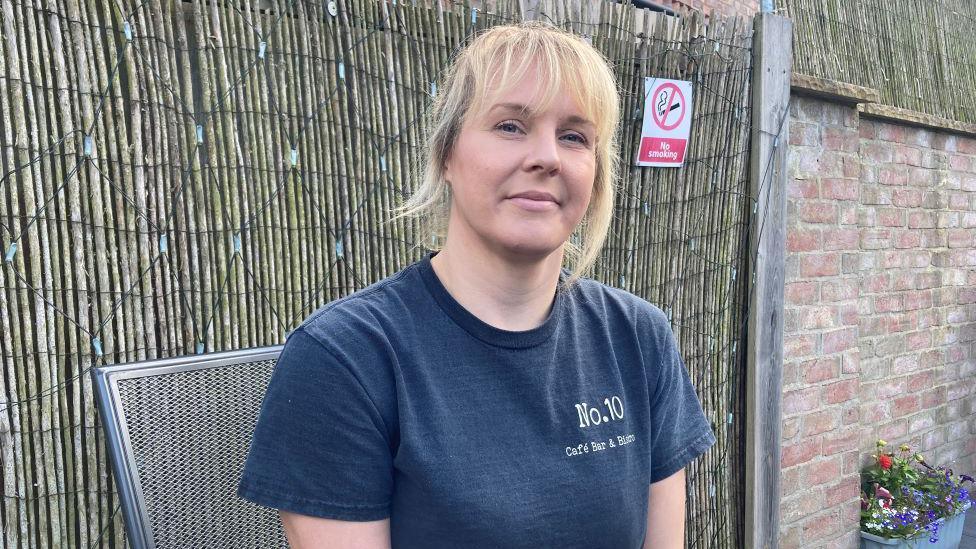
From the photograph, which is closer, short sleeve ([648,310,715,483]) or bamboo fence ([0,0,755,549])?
short sleeve ([648,310,715,483])

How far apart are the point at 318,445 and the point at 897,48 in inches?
225

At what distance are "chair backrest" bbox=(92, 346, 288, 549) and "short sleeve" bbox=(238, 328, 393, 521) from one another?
263 millimetres

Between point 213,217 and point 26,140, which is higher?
point 26,140

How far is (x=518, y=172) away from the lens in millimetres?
1522

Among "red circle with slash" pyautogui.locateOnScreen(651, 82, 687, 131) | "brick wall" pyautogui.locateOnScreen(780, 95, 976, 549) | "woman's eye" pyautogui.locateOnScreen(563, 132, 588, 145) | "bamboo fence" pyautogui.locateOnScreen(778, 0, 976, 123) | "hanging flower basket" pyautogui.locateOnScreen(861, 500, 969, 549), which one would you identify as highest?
"bamboo fence" pyautogui.locateOnScreen(778, 0, 976, 123)

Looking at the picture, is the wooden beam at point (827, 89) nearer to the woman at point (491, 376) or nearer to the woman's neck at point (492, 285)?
the woman at point (491, 376)

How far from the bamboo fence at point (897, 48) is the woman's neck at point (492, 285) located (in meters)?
3.83

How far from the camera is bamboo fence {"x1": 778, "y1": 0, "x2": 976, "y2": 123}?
502 cm

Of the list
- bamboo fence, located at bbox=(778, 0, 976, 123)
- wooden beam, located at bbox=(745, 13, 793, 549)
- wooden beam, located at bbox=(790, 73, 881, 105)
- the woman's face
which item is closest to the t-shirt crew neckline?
the woman's face

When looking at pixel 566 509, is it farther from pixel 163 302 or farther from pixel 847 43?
pixel 847 43

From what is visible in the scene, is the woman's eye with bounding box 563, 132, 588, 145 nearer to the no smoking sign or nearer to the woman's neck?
the woman's neck

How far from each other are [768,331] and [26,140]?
9.72 feet

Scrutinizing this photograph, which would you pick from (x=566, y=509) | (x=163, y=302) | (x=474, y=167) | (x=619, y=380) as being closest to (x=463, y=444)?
(x=566, y=509)

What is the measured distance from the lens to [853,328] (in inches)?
159
